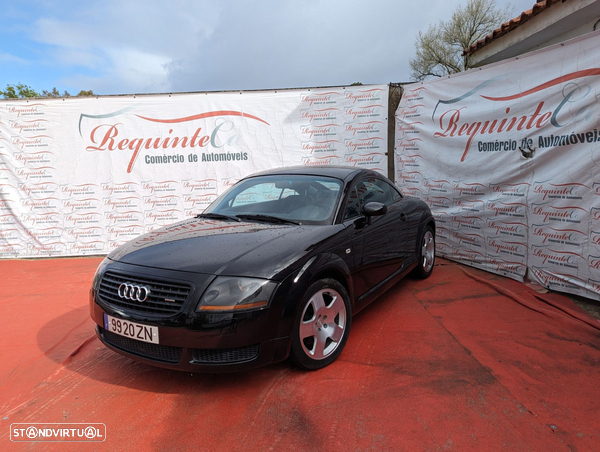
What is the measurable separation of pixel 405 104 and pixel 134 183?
5.18 m

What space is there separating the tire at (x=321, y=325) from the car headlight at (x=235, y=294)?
1.11 feet

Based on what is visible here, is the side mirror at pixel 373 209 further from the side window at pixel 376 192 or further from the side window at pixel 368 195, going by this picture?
the side window at pixel 376 192

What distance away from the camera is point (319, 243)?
9.73ft

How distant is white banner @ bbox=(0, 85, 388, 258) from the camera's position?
7223 mm

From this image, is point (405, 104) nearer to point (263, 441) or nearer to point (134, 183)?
point (134, 183)

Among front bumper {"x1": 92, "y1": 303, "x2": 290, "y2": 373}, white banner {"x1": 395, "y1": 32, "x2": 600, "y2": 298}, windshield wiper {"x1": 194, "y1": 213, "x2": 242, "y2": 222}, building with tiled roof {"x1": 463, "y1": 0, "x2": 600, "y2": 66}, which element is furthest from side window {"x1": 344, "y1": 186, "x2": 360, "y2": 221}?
building with tiled roof {"x1": 463, "y1": 0, "x2": 600, "y2": 66}

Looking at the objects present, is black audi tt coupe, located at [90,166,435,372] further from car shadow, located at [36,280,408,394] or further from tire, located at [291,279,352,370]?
car shadow, located at [36,280,408,394]

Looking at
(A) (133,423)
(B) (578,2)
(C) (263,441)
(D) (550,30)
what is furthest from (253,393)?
(D) (550,30)

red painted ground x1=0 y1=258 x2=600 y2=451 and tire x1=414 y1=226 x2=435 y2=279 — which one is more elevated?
tire x1=414 y1=226 x2=435 y2=279

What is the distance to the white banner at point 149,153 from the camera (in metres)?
7.22

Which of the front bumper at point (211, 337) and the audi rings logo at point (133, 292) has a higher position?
the audi rings logo at point (133, 292)

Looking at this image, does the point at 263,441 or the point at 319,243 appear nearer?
the point at 263,441

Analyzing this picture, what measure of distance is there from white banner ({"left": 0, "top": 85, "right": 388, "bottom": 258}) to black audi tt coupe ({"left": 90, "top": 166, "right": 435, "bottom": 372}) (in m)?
3.61

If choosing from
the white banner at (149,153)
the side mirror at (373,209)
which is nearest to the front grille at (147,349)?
the side mirror at (373,209)
